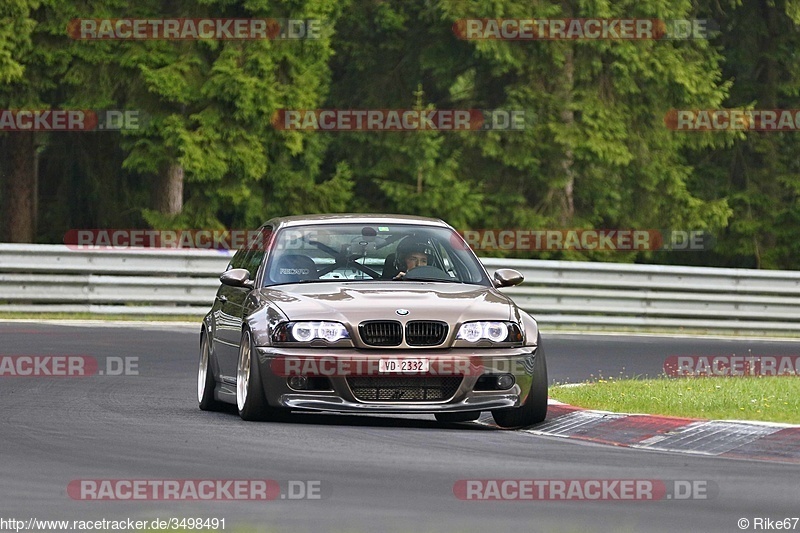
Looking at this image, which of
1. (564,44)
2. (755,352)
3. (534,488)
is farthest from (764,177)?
(534,488)

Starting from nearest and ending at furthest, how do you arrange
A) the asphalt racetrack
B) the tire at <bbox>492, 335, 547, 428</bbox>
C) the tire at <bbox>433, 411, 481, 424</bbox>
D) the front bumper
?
1. the asphalt racetrack
2. the front bumper
3. the tire at <bbox>492, 335, 547, 428</bbox>
4. the tire at <bbox>433, 411, 481, 424</bbox>

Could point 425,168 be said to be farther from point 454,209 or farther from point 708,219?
point 708,219

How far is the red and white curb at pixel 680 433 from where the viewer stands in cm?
1134

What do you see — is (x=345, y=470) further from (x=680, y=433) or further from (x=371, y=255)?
(x=371, y=255)

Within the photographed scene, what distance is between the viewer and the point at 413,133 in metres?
34.3

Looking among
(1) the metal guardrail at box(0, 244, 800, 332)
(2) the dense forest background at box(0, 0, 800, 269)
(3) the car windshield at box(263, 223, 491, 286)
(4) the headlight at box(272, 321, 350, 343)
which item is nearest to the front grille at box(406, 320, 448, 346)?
(4) the headlight at box(272, 321, 350, 343)

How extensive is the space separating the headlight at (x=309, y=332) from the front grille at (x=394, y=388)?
30 centimetres

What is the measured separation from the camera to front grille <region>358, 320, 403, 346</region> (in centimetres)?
1225

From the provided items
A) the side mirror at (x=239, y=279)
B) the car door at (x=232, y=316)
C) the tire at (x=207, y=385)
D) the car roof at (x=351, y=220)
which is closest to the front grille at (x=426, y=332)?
the car door at (x=232, y=316)

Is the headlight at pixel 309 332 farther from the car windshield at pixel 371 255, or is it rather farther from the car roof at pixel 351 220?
the car roof at pixel 351 220

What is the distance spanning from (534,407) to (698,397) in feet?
6.46

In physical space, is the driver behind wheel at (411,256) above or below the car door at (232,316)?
above

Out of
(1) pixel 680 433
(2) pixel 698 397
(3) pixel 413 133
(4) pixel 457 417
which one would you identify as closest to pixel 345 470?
(1) pixel 680 433

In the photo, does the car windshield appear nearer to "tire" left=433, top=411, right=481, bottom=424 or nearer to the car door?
the car door
